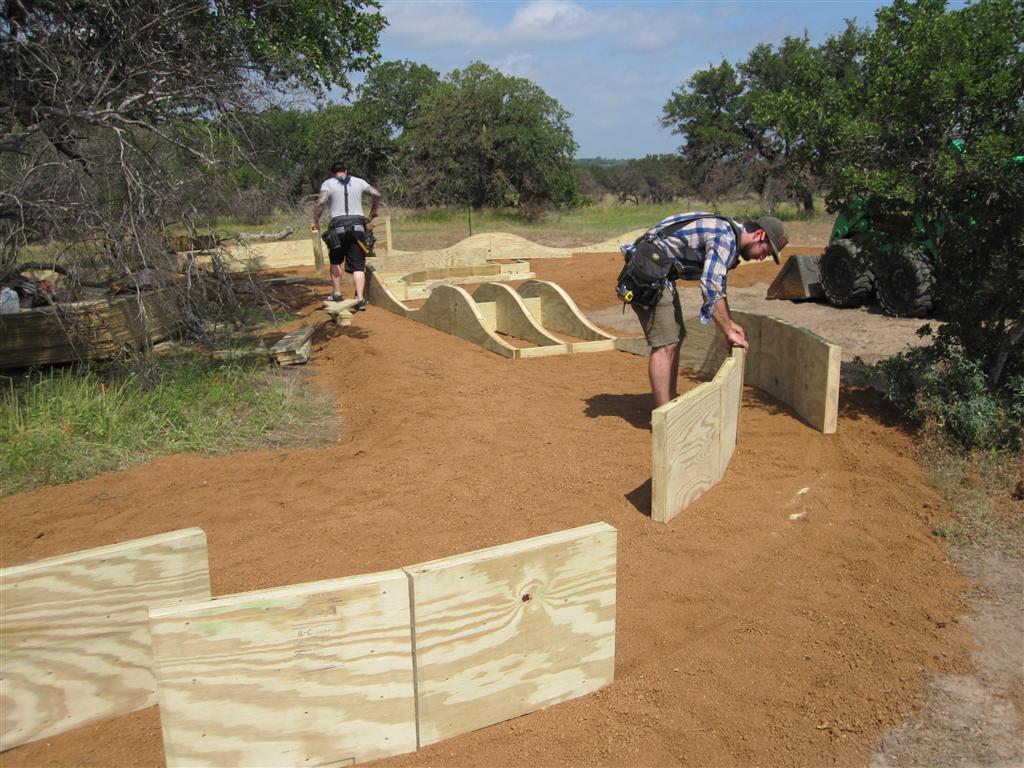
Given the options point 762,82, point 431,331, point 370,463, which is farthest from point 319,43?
point 762,82

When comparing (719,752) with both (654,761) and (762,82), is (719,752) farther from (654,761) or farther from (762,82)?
(762,82)

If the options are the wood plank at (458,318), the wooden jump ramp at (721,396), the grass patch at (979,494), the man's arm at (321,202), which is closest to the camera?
the grass patch at (979,494)

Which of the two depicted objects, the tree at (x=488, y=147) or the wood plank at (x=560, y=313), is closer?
the wood plank at (x=560, y=313)

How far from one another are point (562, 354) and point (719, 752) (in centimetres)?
580

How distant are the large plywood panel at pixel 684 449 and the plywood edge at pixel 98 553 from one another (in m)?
2.11

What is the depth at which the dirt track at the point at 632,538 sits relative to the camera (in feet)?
9.10

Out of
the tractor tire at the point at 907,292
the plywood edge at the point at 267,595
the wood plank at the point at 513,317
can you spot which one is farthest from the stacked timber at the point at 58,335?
the tractor tire at the point at 907,292

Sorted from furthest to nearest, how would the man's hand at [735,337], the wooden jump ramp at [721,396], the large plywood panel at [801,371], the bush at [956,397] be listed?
the large plywood panel at [801,371], the man's hand at [735,337], the bush at [956,397], the wooden jump ramp at [721,396]

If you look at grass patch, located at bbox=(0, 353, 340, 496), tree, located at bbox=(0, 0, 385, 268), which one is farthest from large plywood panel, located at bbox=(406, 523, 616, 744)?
tree, located at bbox=(0, 0, 385, 268)

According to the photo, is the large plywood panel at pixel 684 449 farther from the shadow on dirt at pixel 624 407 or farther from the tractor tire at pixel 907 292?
the tractor tire at pixel 907 292

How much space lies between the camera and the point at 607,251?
1820 cm

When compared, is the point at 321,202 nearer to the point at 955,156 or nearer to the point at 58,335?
the point at 58,335

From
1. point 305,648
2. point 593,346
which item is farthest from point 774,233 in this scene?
point 305,648

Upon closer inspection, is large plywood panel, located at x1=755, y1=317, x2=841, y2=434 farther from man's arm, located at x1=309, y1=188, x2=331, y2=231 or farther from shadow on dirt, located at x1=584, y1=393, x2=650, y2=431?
man's arm, located at x1=309, y1=188, x2=331, y2=231
